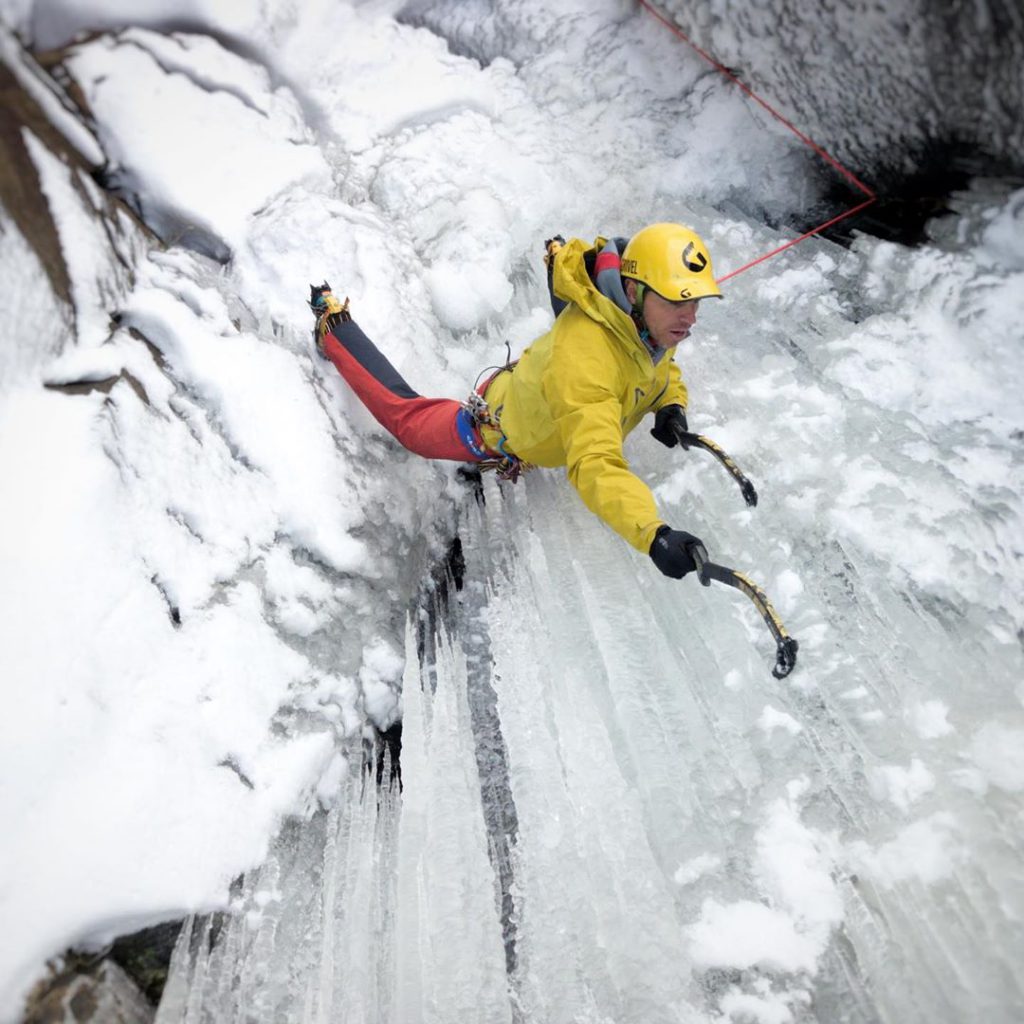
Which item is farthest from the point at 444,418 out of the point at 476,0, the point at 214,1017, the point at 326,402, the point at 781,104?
the point at 476,0

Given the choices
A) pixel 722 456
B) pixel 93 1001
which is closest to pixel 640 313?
pixel 722 456

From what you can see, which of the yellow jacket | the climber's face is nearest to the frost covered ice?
the yellow jacket

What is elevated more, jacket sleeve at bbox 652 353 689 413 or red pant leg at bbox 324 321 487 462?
red pant leg at bbox 324 321 487 462

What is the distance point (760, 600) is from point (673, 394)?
1.12m

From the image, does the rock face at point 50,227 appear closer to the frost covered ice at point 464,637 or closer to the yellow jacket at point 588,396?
the frost covered ice at point 464,637

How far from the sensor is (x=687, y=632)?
2379 mm

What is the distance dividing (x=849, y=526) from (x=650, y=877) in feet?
4.32

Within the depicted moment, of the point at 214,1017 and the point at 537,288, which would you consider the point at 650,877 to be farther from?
the point at 537,288

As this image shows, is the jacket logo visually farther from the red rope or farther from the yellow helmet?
the red rope

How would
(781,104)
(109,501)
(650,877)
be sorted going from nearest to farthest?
(650,877) < (109,501) < (781,104)

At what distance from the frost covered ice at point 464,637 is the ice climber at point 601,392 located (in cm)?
27

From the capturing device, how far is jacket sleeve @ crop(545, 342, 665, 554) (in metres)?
2.11

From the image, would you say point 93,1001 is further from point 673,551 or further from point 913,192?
point 913,192

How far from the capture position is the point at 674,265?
223 centimetres
